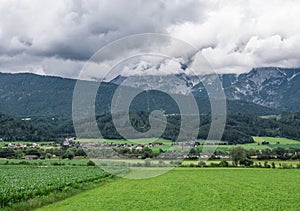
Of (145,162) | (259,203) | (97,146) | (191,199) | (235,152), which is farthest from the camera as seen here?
(235,152)

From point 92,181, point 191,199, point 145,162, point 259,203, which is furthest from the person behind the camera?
point 145,162

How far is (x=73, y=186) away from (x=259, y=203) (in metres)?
20.2

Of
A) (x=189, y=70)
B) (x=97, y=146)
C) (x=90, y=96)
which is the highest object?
(x=189, y=70)

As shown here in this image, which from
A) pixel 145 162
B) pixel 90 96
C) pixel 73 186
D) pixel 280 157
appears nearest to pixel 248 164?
pixel 280 157

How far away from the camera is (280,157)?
9838 cm

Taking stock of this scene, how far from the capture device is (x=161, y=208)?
22844 millimetres

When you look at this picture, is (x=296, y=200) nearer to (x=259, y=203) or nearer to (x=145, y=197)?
(x=259, y=203)

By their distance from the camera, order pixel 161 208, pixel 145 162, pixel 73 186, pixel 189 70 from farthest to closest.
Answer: pixel 145 162
pixel 73 186
pixel 189 70
pixel 161 208

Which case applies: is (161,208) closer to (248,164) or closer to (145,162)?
(145,162)

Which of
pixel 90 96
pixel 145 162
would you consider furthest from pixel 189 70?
pixel 145 162

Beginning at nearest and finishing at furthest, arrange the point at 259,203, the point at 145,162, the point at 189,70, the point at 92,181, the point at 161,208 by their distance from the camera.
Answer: the point at 161,208
the point at 259,203
the point at 189,70
the point at 92,181
the point at 145,162

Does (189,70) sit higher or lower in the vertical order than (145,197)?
higher

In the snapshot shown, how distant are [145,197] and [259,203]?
909 cm

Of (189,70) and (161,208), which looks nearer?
(161,208)
